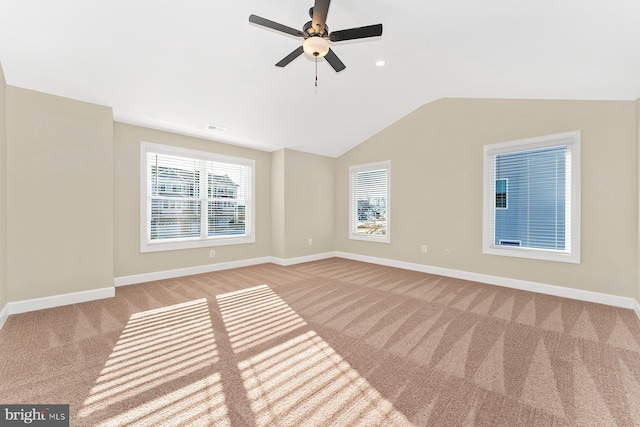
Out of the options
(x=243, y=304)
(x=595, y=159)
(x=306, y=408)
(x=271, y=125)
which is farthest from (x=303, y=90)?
(x=595, y=159)

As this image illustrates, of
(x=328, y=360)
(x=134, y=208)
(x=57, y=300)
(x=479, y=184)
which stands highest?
(x=479, y=184)

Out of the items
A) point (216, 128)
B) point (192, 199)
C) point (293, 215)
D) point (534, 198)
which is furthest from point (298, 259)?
point (534, 198)

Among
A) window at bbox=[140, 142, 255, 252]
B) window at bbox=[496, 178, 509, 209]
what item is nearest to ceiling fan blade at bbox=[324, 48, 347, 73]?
window at bbox=[140, 142, 255, 252]

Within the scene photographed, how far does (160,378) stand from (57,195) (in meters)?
2.86

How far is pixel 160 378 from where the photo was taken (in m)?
1.87

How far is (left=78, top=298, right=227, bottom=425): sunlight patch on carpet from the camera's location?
155cm

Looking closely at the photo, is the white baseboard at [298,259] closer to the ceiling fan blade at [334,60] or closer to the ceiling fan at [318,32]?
the ceiling fan blade at [334,60]

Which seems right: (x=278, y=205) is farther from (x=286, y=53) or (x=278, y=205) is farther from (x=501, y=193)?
(x=501, y=193)

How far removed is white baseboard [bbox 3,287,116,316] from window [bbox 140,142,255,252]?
886 mm

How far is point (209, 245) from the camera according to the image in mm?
5059

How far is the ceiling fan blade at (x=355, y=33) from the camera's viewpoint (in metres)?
2.23

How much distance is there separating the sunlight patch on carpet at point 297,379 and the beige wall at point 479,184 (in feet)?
10.9

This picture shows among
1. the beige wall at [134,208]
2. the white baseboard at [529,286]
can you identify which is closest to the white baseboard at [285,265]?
the white baseboard at [529,286]

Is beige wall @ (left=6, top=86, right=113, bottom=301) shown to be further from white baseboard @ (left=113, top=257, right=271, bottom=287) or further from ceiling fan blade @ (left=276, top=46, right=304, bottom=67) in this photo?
ceiling fan blade @ (left=276, top=46, right=304, bottom=67)
